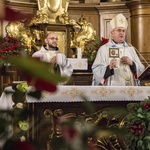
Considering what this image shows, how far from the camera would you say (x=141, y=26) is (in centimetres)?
866

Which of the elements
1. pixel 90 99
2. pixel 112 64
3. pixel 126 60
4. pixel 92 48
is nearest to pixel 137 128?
pixel 90 99

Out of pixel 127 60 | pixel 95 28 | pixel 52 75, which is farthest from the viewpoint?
pixel 95 28

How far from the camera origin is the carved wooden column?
8578 mm

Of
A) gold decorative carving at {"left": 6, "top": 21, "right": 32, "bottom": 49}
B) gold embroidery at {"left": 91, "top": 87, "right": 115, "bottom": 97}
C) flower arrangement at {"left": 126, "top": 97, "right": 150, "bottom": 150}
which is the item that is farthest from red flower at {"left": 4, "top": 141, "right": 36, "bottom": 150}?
gold decorative carving at {"left": 6, "top": 21, "right": 32, "bottom": 49}

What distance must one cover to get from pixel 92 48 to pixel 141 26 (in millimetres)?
1067

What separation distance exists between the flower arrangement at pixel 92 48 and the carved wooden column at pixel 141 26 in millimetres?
779

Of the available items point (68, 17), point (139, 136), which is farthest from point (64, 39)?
point (139, 136)

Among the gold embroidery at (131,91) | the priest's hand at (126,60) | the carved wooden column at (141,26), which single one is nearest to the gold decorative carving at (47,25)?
the carved wooden column at (141,26)

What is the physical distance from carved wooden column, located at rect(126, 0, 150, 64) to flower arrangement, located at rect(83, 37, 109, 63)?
2.56 ft

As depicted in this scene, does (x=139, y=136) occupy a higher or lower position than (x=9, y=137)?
lower

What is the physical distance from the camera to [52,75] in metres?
0.52

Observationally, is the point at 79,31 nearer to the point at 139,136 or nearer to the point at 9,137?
the point at 139,136

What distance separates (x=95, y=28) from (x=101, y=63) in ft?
9.96

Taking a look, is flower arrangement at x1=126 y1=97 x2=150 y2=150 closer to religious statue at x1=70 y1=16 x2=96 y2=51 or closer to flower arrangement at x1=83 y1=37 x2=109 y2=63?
flower arrangement at x1=83 y1=37 x2=109 y2=63
